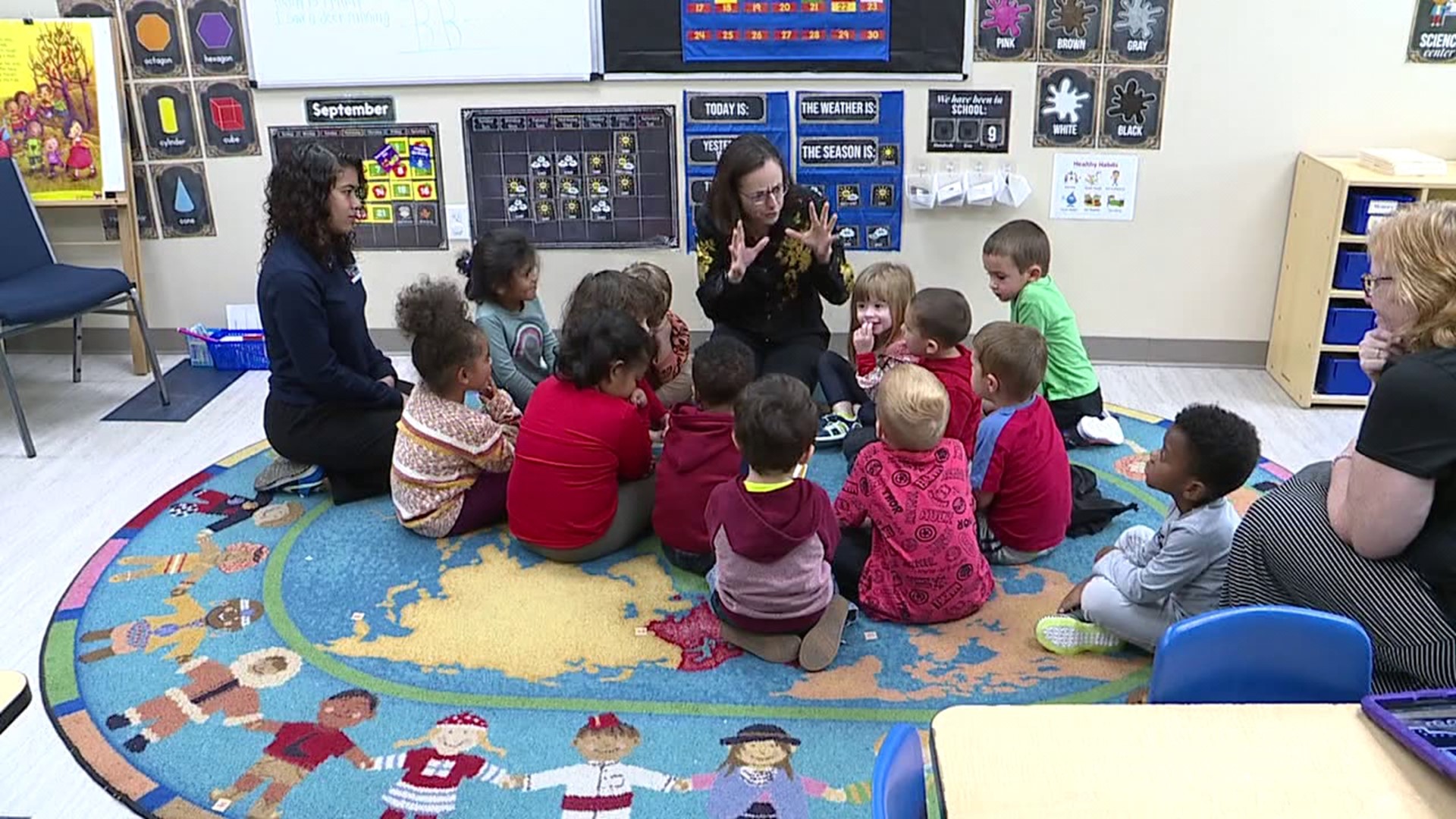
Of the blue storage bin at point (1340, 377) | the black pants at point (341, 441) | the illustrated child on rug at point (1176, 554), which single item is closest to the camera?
the illustrated child on rug at point (1176, 554)

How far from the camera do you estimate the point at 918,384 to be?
2.54 metres

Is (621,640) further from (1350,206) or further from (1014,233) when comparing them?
(1350,206)

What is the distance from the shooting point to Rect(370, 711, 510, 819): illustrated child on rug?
2148 millimetres

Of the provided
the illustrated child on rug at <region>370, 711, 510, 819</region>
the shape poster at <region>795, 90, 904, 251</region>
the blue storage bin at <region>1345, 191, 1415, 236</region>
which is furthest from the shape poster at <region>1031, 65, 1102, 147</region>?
the illustrated child on rug at <region>370, 711, 510, 819</region>

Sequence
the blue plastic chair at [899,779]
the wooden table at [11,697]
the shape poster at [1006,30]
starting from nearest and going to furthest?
the blue plastic chair at [899,779]
the wooden table at [11,697]
the shape poster at [1006,30]

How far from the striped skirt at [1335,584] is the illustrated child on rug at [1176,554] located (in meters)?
0.10

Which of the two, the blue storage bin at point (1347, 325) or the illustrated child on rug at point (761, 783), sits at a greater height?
the blue storage bin at point (1347, 325)

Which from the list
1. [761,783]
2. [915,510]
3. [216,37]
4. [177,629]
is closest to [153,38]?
[216,37]

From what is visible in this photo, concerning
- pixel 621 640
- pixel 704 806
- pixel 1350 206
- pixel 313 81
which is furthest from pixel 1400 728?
pixel 313 81

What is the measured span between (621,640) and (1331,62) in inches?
122

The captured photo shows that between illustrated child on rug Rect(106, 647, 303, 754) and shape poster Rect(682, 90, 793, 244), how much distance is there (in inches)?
85.7

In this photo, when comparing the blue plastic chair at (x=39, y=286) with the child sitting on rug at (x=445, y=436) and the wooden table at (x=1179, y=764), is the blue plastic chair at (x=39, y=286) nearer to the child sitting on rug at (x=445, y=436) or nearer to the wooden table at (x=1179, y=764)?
the child sitting on rug at (x=445, y=436)

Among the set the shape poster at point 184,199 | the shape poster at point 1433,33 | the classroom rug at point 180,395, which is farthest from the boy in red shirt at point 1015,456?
the shape poster at point 184,199

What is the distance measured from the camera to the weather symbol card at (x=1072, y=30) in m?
3.98
